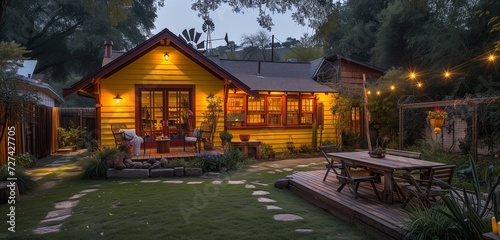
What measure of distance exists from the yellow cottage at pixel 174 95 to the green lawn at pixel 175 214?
3.66 metres

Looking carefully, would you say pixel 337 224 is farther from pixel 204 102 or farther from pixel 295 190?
pixel 204 102

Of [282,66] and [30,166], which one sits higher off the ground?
[282,66]

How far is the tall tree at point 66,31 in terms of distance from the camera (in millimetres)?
19516

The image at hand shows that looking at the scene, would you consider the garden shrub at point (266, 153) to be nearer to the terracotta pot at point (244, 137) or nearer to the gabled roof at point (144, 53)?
the terracotta pot at point (244, 137)

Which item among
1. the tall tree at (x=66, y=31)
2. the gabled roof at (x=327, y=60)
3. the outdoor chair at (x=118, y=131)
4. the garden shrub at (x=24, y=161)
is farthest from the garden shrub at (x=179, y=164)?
the tall tree at (x=66, y=31)

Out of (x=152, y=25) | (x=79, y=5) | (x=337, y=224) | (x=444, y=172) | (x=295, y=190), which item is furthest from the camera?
(x=152, y=25)

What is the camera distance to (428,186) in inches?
184

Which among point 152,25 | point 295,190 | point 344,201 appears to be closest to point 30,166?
point 295,190

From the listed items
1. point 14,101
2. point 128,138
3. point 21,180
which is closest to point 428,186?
point 21,180

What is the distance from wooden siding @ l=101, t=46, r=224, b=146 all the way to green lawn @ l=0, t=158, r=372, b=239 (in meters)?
3.56

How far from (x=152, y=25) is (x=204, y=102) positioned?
15.7m

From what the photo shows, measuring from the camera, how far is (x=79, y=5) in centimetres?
2027

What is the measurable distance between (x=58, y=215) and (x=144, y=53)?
21.4 ft

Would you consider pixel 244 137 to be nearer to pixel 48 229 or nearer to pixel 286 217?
pixel 286 217
